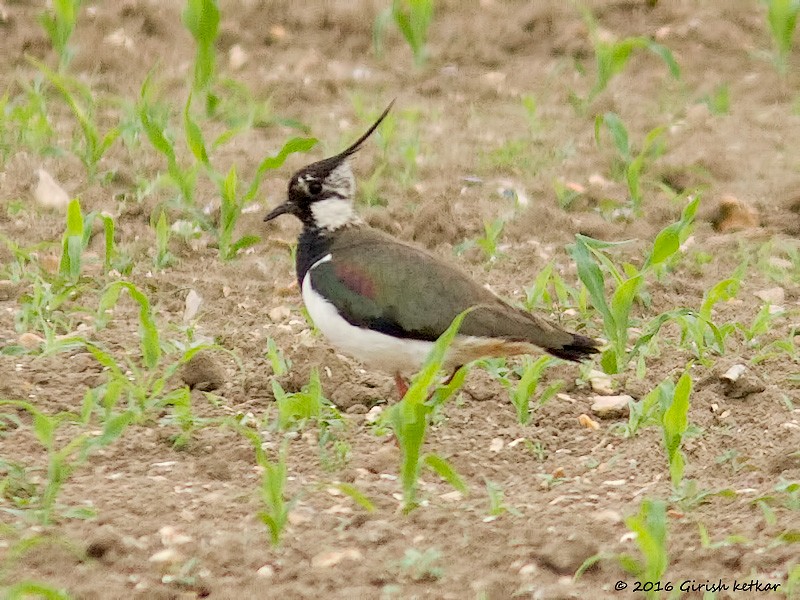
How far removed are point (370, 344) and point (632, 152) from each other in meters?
3.04

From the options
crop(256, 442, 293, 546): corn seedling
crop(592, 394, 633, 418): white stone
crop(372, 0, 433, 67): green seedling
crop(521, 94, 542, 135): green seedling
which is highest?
crop(372, 0, 433, 67): green seedling

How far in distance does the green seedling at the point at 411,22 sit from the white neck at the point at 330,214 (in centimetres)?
300

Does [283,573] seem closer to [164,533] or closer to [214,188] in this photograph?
[164,533]

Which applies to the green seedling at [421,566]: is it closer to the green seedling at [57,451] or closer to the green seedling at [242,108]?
the green seedling at [57,451]

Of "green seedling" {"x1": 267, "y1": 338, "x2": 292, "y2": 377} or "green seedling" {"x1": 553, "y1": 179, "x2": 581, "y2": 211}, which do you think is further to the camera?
"green seedling" {"x1": 553, "y1": 179, "x2": 581, "y2": 211}

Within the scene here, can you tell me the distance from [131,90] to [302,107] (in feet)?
3.22

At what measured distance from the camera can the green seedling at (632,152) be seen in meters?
7.17

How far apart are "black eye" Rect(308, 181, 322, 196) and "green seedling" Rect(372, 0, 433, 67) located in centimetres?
295

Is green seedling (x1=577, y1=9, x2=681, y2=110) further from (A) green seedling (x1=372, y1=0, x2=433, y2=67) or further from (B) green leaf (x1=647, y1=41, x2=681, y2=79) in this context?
(A) green seedling (x1=372, y1=0, x2=433, y2=67)

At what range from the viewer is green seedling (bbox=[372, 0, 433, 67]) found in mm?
8586

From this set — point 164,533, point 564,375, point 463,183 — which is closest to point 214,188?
point 463,183

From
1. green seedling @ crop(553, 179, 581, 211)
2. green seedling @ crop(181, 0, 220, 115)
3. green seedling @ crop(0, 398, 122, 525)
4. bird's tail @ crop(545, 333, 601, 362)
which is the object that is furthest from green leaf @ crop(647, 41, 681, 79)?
green seedling @ crop(0, 398, 122, 525)

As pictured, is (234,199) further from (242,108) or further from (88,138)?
(242,108)

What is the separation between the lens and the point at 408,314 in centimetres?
529
